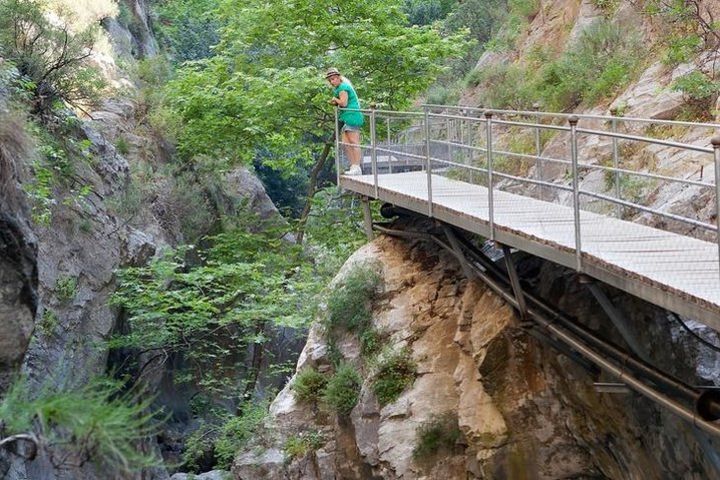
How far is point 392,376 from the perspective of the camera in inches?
495

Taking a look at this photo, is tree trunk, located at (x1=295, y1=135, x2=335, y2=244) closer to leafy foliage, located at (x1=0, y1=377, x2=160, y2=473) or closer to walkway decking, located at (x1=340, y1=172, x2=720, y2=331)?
walkway decking, located at (x1=340, y1=172, x2=720, y2=331)

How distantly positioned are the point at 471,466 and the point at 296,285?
25.9 ft

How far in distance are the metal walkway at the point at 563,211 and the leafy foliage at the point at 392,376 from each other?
76.9 inches

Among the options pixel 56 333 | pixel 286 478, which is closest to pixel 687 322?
pixel 286 478

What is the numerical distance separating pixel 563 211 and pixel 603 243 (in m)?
2.10

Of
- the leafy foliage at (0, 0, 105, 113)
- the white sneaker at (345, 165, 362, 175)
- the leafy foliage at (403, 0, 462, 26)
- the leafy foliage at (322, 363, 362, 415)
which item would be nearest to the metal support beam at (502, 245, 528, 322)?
the leafy foliage at (322, 363, 362, 415)

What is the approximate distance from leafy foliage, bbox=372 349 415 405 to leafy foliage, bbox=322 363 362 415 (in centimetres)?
60

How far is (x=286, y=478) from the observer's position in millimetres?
13641

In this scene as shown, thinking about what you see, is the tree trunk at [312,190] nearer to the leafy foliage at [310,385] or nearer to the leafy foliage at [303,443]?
the leafy foliage at [310,385]

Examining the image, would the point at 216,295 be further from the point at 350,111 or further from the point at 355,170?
the point at 350,111

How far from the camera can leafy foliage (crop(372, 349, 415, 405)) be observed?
489 inches

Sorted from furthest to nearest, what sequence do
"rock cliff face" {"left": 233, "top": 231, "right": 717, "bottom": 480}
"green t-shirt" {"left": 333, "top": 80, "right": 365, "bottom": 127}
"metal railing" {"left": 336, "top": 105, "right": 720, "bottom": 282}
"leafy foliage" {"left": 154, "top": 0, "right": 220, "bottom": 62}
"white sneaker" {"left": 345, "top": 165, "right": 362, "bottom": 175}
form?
"leafy foliage" {"left": 154, "top": 0, "right": 220, "bottom": 62}
"white sneaker" {"left": 345, "top": 165, "right": 362, "bottom": 175}
"green t-shirt" {"left": 333, "top": 80, "right": 365, "bottom": 127}
"metal railing" {"left": 336, "top": 105, "right": 720, "bottom": 282}
"rock cliff face" {"left": 233, "top": 231, "right": 717, "bottom": 480}

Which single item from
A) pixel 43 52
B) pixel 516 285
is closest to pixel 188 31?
pixel 43 52

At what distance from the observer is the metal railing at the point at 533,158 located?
402 inches
